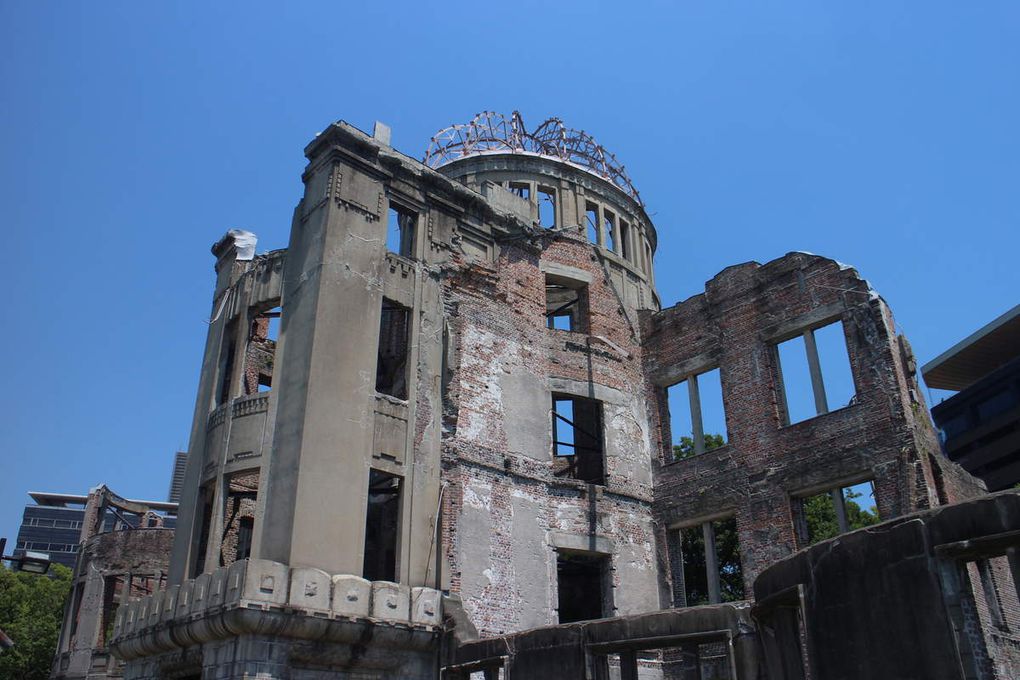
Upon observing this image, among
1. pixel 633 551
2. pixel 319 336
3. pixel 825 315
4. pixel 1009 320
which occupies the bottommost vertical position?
pixel 633 551

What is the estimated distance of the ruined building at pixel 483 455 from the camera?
41.7 feet

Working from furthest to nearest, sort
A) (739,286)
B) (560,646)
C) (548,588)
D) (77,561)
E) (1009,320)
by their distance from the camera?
(1009,320) < (77,561) < (739,286) < (548,588) < (560,646)

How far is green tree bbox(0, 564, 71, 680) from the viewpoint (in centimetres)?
2923

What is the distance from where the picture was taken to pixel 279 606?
1209 cm

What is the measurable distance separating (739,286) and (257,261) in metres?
10.5

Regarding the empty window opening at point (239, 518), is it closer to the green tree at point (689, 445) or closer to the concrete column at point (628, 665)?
the concrete column at point (628, 665)

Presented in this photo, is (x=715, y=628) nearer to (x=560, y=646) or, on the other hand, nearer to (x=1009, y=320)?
(x=560, y=646)

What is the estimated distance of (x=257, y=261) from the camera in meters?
17.0

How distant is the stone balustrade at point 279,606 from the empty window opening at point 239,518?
3.96 metres

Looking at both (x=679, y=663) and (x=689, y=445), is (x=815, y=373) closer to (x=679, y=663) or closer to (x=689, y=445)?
(x=679, y=663)

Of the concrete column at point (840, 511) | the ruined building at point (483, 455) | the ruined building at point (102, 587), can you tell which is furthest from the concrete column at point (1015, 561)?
the ruined building at point (102, 587)

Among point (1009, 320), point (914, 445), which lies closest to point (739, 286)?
point (914, 445)

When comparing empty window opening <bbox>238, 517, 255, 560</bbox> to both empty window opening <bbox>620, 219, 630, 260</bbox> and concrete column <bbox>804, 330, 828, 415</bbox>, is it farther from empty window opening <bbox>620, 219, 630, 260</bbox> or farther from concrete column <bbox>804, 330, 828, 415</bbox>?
concrete column <bbox>804, 330, 828, 415</bbox>

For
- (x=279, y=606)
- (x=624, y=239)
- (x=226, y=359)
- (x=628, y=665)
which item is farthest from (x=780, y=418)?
(x=226, y=359)
